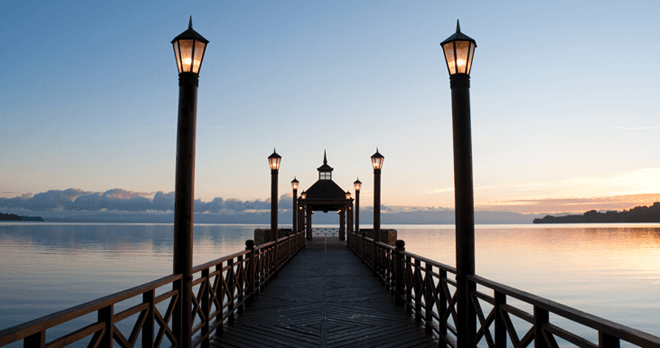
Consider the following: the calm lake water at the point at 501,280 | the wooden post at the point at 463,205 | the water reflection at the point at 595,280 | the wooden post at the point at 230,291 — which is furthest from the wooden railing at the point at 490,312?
the calm lake water at the point at 501,280

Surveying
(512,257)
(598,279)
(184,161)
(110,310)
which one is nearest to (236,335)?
(184,161)

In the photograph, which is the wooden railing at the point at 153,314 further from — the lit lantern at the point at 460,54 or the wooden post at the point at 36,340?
the lit lantern at the point at 460,54

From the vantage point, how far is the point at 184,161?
4.89 m

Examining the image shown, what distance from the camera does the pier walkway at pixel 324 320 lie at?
5.57m

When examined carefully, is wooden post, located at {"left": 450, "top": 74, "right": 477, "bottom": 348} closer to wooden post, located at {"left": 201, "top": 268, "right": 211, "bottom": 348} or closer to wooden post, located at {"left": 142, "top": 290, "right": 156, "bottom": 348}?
wooden post, located at {"left": 201, "top": 268, "right": 211, "bottom": 348}

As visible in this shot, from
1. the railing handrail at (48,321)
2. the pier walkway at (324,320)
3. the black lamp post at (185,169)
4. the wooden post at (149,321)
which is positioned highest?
the black lamp post at (185,169)

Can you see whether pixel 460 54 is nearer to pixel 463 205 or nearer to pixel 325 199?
pixel 463 205

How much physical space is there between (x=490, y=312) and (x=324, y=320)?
2.74 m

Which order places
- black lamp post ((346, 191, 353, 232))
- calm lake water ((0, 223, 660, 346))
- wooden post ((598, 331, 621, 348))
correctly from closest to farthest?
wooden post ((598, 331, 621, 348)) → calm lake water ((0, 223, 660, 346)) → black lamp post ((346, 191, 353, 232))

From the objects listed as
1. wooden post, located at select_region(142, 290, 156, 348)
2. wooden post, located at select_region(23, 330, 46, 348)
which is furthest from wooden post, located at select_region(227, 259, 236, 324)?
wooden post, located at select_region(23, 330, 46, 348)

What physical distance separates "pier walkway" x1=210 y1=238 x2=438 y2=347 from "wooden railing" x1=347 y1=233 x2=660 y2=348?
294 millimetres

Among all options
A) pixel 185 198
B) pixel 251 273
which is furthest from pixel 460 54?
pixel 251 273

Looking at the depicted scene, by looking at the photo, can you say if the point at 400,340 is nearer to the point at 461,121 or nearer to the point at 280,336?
the point at 280,336

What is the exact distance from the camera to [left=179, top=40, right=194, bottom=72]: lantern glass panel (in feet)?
16.8
